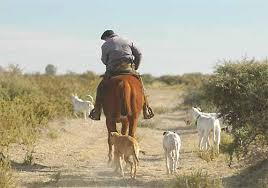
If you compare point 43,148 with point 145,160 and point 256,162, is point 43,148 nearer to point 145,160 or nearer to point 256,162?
point 145,160

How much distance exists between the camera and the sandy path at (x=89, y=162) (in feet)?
38.7

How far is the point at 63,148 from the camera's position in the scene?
17.2m

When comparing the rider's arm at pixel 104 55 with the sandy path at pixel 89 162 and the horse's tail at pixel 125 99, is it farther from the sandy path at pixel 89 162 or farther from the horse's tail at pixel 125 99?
the sandy path at pixel 89 162

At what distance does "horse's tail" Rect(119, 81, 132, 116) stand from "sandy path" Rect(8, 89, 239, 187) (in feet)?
4.14

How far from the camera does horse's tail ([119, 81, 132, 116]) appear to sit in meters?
12.7

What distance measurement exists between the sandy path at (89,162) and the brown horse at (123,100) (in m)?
1.06

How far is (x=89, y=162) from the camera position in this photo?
14.6 m

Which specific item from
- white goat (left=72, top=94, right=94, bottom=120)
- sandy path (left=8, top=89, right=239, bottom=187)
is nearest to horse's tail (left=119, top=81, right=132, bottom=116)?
sandy path (left=8, top=89, right=239, bottom=187)

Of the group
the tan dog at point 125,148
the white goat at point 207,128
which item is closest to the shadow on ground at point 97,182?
the tan dog at point 125,148

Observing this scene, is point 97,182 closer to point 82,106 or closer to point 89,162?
point 89,162

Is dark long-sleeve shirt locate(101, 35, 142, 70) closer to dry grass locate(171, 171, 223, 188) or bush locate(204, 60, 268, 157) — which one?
bush locate(204, 60, 268, 157)

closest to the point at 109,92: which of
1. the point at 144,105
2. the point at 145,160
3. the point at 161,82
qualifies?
the point at 144,105

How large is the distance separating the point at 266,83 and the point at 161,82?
229 feet

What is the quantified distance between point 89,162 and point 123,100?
251cm
